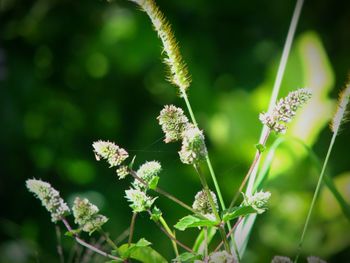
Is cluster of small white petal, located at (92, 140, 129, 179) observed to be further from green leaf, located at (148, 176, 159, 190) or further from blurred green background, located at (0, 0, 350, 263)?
blurred green background, located at (0, 0, 350, 263)

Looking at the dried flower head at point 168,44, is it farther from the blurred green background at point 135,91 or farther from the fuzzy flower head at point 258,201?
the blurred green background at point 135,91

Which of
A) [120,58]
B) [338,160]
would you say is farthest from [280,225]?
[120,58]

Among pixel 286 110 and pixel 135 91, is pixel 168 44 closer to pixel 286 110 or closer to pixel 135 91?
pixel 286 110

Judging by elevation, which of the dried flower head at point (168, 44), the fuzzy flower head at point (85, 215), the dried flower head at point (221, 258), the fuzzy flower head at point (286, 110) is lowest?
the dried flower head at point (221, 258)

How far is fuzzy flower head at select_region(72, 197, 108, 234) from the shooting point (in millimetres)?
393

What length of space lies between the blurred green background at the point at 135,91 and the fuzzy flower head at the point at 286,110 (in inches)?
23.1

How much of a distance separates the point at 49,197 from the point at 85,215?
3 centimetres

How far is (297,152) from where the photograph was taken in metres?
0.93

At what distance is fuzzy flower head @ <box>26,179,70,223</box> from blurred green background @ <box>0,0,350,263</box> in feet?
1.88

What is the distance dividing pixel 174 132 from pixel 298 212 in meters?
0.65

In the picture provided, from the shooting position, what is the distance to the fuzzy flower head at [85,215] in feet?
1.29

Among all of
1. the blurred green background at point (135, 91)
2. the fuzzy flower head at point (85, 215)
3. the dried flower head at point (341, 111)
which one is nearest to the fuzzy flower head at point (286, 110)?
the dried flower head at point (341, 111)

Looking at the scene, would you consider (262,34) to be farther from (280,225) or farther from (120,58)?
(280,225)

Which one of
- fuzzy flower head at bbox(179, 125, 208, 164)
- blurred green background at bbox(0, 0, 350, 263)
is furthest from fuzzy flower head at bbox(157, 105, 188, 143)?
blurred green background at bbox(0, 0, 350, 263)
